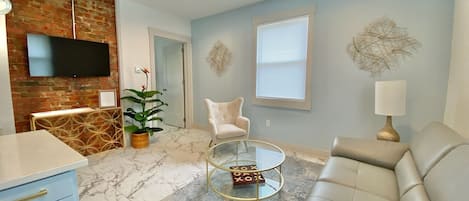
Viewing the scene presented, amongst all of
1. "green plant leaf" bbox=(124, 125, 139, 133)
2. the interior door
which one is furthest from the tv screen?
the interior door

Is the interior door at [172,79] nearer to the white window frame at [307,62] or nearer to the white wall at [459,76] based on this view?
the white window frame at [307,62]

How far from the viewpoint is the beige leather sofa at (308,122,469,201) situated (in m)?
1.04

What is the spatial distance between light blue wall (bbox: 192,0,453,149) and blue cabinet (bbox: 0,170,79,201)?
9.46 feet

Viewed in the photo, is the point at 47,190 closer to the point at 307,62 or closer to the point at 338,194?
the point at 338,194

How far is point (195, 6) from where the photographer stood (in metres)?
3.68

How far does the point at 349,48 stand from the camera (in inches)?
107

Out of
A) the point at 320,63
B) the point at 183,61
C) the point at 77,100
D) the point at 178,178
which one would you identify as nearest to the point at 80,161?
the point at 178,178

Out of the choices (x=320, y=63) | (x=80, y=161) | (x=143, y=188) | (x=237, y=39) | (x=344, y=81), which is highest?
(x=237, y=39)

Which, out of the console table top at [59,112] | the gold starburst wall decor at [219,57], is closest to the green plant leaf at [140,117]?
the console table top at [59,112]

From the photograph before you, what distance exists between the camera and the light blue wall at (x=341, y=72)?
7.48 ft

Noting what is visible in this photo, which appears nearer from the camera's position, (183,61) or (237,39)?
(237,39)

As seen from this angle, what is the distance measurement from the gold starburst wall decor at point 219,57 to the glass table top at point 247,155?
171 cm

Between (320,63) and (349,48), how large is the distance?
399 mm

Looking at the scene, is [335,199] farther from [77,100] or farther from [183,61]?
[183,61]
